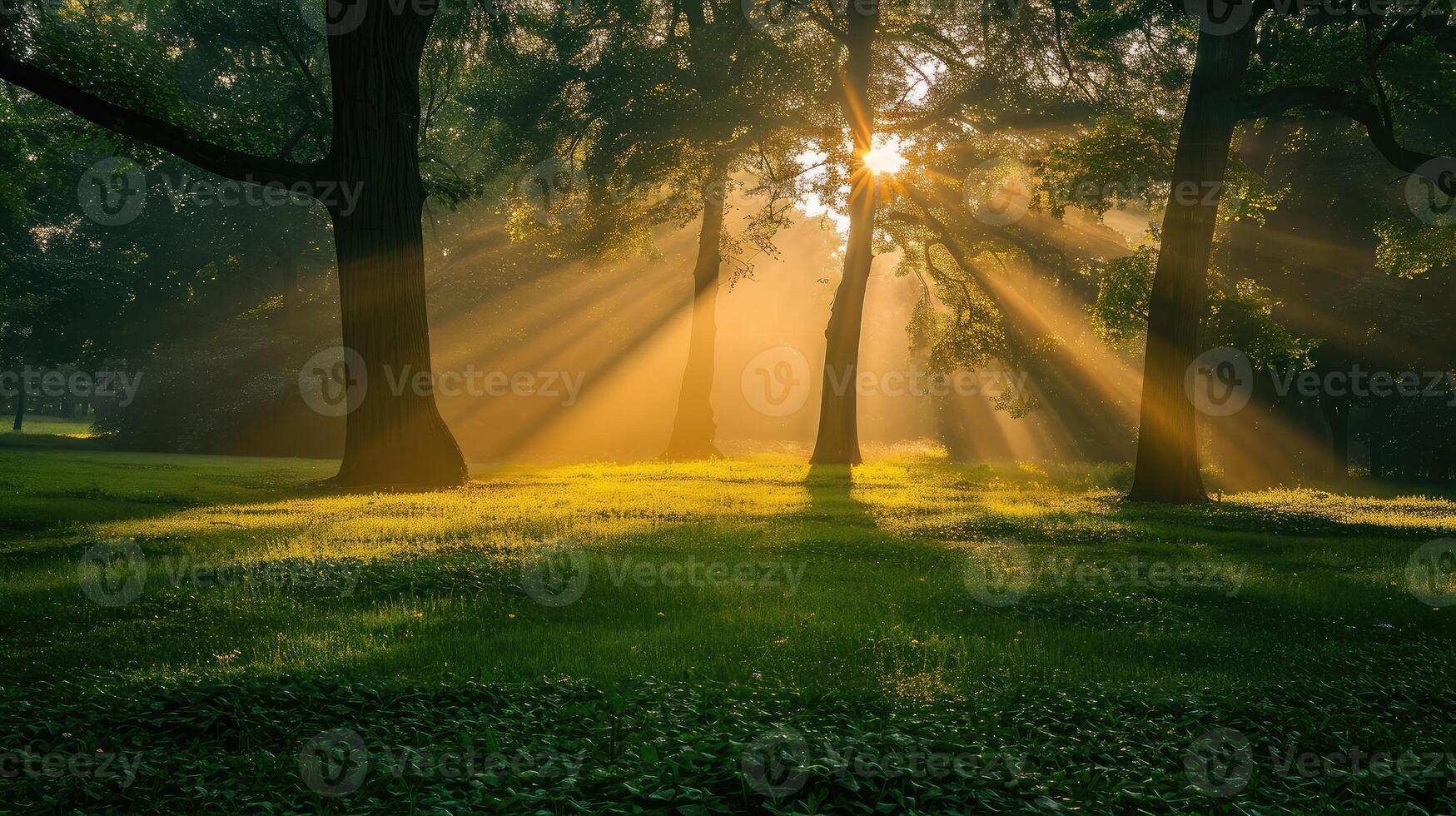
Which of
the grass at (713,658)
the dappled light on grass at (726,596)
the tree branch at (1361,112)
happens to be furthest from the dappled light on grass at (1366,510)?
the tree branch at (1361,112)

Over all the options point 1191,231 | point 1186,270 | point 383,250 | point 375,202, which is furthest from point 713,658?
point 1191,231

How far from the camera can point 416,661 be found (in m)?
7.21

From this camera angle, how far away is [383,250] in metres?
18.9

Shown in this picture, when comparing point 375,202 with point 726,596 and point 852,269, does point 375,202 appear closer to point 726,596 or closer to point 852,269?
point 726,596

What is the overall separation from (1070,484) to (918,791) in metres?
23.2

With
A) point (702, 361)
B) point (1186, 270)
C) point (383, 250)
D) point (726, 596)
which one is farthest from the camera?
point (702, 361)

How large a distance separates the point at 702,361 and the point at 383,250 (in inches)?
863

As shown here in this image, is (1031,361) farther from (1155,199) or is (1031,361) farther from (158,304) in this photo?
(158,304)

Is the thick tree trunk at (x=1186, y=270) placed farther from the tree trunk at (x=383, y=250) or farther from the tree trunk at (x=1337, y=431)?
the tree trunk at (x=1337, y=431)

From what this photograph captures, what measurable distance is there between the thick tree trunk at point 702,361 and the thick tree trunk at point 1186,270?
20.7 m

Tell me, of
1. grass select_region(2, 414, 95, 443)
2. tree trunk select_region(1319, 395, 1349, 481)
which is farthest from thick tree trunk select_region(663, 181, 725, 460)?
grass select_region(2, 414, 95, 443)

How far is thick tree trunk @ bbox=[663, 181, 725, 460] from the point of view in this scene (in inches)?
1543

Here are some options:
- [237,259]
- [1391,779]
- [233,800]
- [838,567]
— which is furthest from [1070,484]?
[237,259]

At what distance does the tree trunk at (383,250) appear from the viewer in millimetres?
18344
